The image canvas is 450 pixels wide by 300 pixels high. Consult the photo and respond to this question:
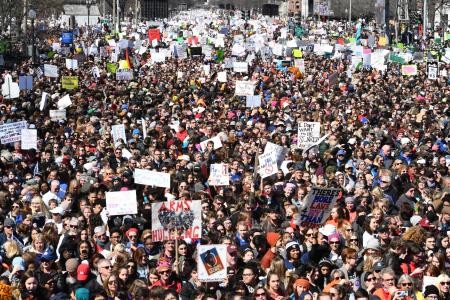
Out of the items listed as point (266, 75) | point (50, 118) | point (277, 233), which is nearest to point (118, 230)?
point (277, 233)

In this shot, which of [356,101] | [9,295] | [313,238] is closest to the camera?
[9,295]

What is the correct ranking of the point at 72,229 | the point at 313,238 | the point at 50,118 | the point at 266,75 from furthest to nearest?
the point at 266,75
the point at 50,118
the point at 72,229
the point at 313,238

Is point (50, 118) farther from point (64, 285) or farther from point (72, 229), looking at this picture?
point (64, 285)

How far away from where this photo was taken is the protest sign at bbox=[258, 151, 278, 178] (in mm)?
16000

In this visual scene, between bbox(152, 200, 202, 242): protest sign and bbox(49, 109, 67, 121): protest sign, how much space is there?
12.8 metres

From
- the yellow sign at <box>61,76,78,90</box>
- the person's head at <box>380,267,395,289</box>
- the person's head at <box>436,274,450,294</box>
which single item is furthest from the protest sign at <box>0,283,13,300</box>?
the yellow sign at <box>61,76,78,90</box>

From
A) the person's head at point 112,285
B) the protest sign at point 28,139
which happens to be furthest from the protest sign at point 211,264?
the protest sign at point 28,139

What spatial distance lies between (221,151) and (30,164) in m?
3.27

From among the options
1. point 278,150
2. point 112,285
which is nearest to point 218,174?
point 278,150

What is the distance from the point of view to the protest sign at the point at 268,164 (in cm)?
1600

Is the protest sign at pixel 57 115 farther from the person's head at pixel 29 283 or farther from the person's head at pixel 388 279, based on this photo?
the person's head at pixel 388 279

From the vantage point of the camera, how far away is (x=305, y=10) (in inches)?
5655

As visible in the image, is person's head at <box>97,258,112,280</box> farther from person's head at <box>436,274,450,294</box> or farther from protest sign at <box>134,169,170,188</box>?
protest sign at <box>134,169,170,188</box>

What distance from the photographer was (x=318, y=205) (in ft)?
39.2
